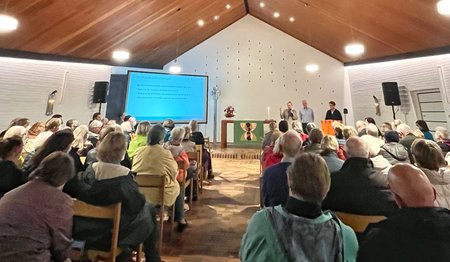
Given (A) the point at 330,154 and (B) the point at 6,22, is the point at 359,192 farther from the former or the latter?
(B) the point at 6,22

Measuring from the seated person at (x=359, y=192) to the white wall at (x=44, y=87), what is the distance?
715cm

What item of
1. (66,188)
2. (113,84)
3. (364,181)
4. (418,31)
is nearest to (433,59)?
(418,31)

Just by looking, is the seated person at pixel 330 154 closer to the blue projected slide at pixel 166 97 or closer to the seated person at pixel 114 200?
the seated person at pixel 114 200

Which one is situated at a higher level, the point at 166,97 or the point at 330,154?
the point at 166,97

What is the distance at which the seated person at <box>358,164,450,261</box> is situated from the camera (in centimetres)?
87

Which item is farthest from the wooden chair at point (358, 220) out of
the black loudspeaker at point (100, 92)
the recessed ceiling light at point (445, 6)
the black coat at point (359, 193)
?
the black loudspeaker at point (100, 92)

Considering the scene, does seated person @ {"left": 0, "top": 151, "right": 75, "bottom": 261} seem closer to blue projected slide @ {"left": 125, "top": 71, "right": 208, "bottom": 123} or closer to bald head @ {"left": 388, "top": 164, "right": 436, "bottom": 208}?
bald head @ {"left": 388, "top": 164, "right": 436, "bottom": 208}

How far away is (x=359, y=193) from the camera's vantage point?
1590 mm

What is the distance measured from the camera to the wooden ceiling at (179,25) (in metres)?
4.84

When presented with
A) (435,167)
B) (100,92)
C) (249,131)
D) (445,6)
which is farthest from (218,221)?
(100,92)

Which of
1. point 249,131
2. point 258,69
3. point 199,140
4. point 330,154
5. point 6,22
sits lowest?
point 330,154

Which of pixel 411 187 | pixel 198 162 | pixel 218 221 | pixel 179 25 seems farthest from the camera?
pixel 179 25

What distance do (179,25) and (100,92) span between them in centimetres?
317

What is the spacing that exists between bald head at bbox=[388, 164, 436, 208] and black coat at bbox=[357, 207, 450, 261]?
67 mm
